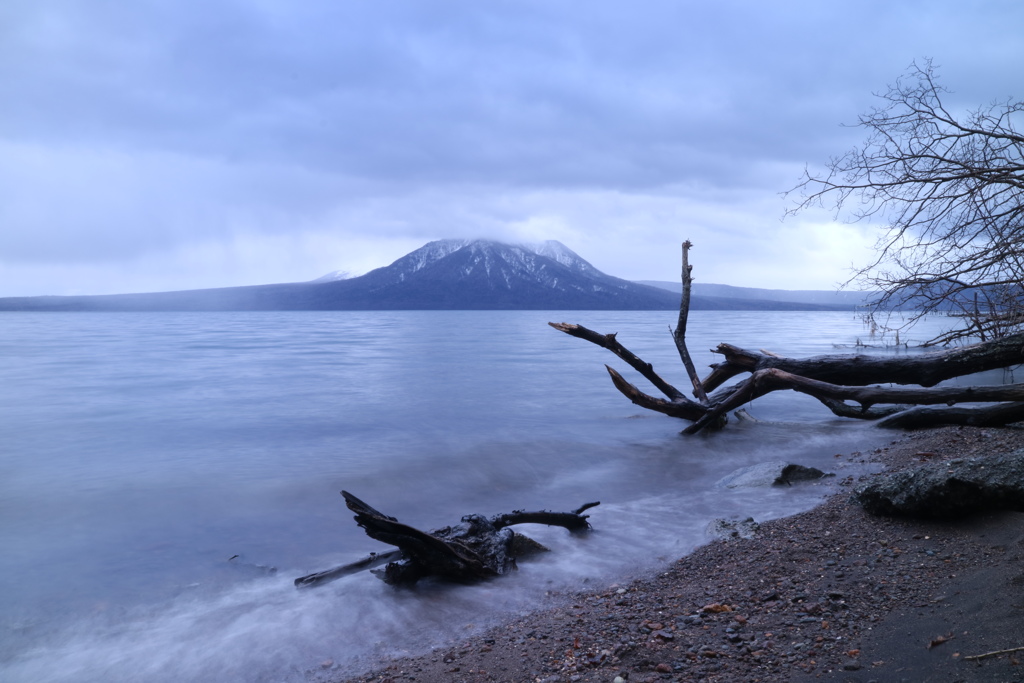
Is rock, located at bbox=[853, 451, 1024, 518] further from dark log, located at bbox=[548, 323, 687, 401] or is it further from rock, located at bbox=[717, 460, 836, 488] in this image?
dark log, located at bbox=[548, 323, 687, 401]

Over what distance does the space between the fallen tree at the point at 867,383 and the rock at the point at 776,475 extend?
2840 millimetres

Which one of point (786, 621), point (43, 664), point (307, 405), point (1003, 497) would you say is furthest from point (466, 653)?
point (307, 405)

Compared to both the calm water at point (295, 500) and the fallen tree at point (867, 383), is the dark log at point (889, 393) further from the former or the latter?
the calm water at point (295, 500)

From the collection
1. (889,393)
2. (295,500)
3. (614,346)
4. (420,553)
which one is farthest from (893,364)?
(295,500)

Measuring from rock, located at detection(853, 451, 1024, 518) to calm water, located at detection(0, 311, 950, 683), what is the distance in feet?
6.76

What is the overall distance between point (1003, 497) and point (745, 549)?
202cm

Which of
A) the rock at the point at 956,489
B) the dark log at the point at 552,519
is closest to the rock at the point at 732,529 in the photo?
the rock at the point at 956,489

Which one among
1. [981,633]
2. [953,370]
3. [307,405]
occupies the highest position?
[953,370]

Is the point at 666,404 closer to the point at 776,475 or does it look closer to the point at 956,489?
the point at 776,475

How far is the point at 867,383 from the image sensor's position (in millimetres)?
12555

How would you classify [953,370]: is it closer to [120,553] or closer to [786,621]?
[786,621]

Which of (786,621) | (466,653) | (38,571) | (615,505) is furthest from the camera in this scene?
(615,505)

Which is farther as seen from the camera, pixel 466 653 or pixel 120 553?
pixel 120 553

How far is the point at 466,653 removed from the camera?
15.9 feet
